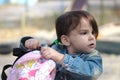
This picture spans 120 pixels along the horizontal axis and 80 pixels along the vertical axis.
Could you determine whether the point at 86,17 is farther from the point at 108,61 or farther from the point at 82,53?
the point at 108,61

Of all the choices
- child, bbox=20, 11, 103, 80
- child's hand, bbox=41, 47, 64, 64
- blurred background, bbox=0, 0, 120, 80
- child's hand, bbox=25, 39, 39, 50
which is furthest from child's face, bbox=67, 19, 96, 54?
blurred background, bbox=0, 0, 120, 80

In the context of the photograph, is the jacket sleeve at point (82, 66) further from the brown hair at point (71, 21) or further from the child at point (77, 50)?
the brown hair at point (71, 21)

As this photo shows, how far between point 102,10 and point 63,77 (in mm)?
16211

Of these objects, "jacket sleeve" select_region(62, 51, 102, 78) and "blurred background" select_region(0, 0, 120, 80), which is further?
"blurred background" select_region(0, 0, 120, 80)

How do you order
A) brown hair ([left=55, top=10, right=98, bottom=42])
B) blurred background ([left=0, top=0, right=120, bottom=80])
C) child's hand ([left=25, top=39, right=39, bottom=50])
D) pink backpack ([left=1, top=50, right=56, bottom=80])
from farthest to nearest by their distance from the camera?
blurred background ([left=0, top=0, right=120, bottom=80]), child's hand ([left=25, top=39, right=39, bottom=50]), brown hair ([left=55, top=10, right=98, bottom=42]), pink backpack ([left=1, top=50, right=56, bottom=80])

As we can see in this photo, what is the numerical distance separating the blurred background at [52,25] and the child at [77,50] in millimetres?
5973

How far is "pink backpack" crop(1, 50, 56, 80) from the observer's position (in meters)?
2.88

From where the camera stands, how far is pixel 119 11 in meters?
20.2

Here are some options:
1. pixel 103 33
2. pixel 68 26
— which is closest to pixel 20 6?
pixel 103 33

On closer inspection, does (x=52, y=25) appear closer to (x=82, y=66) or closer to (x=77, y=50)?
(x=77, y=50)

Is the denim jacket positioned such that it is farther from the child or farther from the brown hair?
the brown hair

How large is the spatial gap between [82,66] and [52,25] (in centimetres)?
1533

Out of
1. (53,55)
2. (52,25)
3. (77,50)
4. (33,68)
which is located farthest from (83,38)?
(52,25)

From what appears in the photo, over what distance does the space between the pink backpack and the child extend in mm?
44
